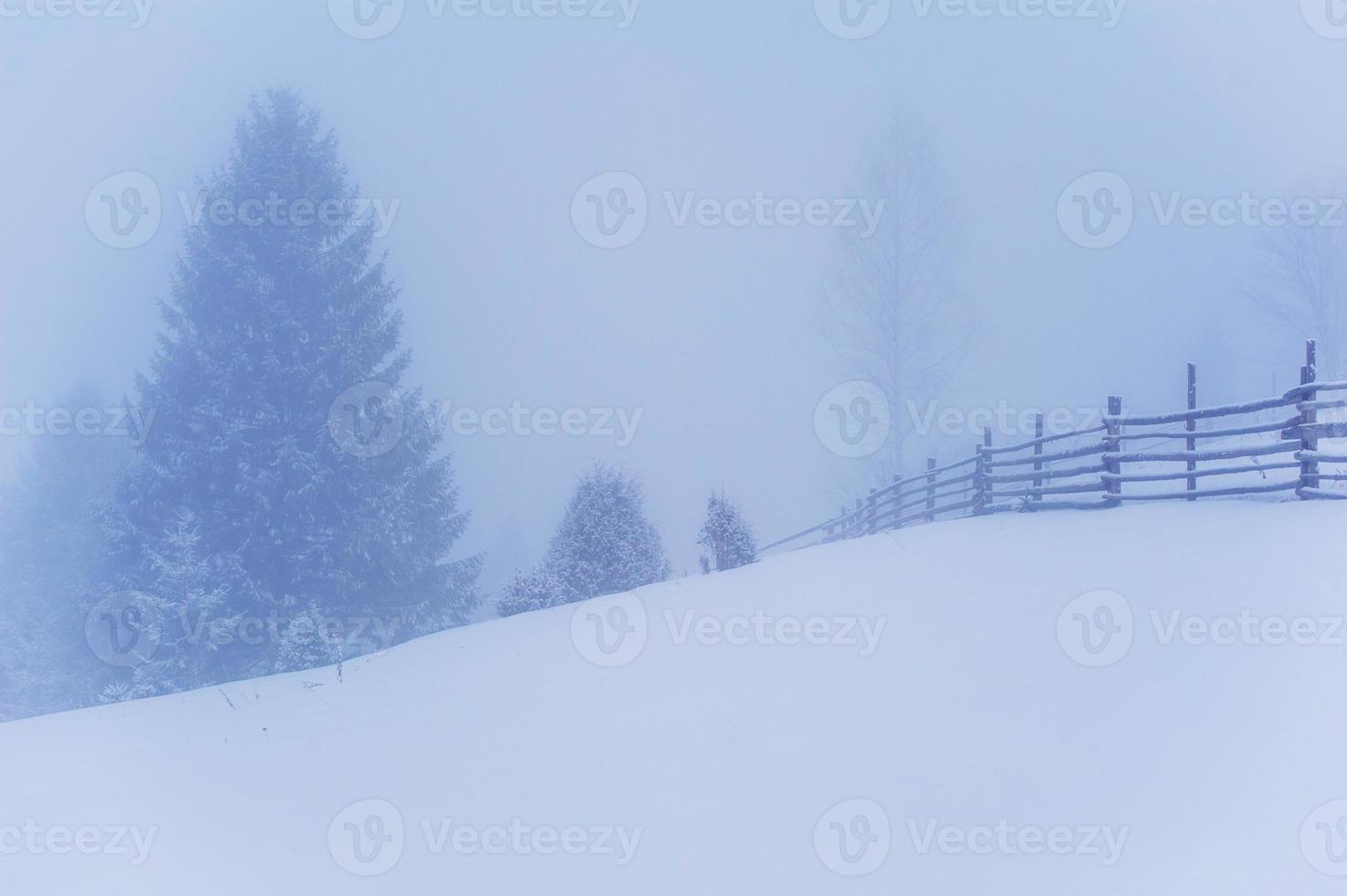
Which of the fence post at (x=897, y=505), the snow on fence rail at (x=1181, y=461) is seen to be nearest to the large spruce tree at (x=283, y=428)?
the fence post at (x=897, y=505)

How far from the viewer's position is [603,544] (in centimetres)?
1791

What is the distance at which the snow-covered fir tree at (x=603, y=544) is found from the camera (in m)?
17.7

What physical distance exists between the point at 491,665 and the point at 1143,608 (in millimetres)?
5813

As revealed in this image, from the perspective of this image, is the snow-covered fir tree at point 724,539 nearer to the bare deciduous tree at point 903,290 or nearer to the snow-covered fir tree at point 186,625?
the bare deciduous tree at point 903,290

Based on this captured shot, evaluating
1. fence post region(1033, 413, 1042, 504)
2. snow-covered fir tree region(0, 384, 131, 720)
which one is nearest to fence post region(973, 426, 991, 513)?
fence post region(1033, 413, 1042, 504)

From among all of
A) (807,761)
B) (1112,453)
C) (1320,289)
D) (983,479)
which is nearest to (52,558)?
(983,479)

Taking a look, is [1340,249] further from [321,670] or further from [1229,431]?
[321,670]

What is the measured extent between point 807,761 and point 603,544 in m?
12.3

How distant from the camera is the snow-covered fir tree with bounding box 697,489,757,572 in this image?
53.6ft

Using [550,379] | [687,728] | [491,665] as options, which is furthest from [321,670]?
[550,379]

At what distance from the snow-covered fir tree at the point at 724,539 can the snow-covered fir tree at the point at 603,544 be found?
1780 millimetres

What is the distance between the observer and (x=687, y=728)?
653cm

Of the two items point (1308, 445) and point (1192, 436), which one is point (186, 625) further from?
point (1308, 445)

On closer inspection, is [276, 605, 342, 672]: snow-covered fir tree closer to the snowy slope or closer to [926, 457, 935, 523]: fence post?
the snowy slope
